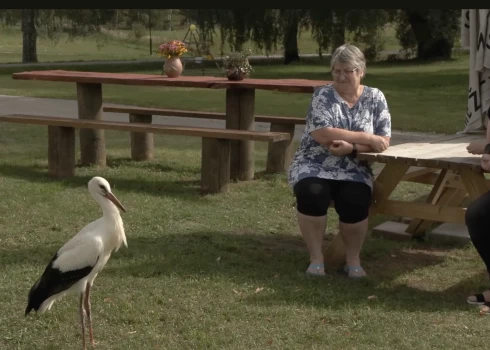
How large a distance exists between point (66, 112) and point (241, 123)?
768 centimetres

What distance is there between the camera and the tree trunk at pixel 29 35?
35312 mm

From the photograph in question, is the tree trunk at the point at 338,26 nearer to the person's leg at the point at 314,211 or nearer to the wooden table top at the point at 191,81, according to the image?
the wooden table top at the point at 191,81

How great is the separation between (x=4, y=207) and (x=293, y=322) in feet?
12.3

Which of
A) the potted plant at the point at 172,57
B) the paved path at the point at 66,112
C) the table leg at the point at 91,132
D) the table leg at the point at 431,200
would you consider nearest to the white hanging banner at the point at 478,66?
the table leg at the point at 431,200

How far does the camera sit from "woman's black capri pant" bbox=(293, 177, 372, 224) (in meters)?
5.71

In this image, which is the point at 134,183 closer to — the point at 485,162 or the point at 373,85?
the point at 485,162

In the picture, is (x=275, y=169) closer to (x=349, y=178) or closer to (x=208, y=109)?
(x=349, y=178)

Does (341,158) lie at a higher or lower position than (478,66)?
lower

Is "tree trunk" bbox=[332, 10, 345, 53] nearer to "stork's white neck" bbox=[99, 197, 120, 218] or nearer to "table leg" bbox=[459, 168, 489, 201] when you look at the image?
"table leg" bbox=[459, 168, 489, 201]

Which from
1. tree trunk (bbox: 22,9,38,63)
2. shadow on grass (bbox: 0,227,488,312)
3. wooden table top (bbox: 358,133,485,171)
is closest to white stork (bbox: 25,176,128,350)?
shadow on grass (bbox: 0,227,488,312)

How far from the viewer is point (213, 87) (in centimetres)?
895

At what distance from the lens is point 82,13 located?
120 feet

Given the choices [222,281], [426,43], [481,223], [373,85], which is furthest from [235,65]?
[426,43]

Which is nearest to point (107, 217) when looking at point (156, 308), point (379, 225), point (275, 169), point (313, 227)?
point (156, 308)
